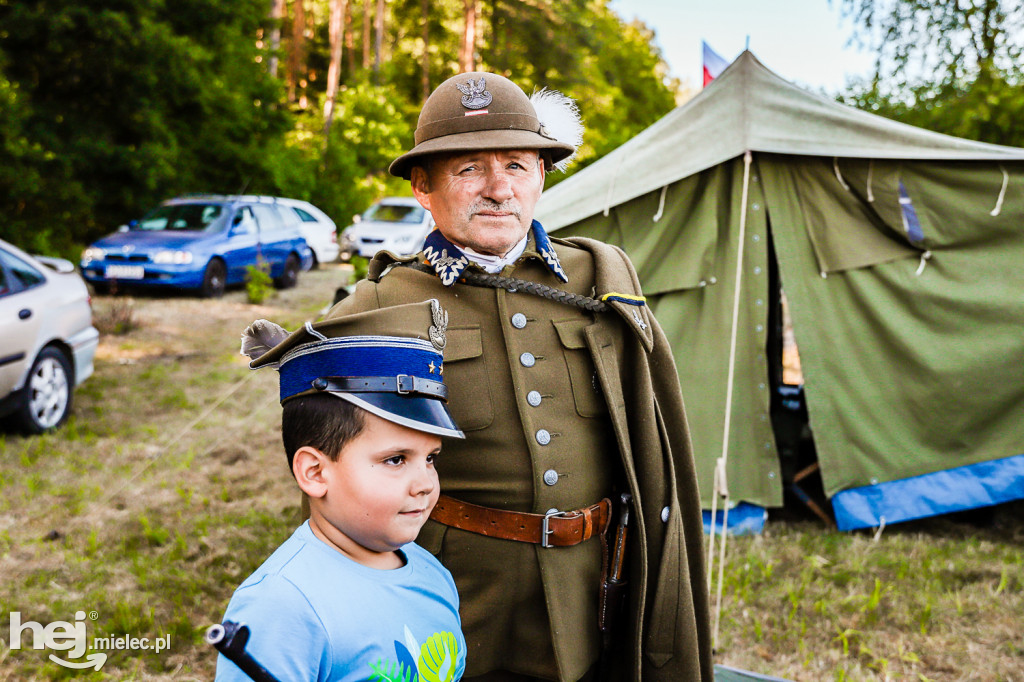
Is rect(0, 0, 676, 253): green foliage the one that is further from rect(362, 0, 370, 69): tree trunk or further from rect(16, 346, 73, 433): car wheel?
rect(362, 0, 370, 69): tree trunk

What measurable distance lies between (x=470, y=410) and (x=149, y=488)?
12.7ft

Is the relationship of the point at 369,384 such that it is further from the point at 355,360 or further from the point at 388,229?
the point at 388,229

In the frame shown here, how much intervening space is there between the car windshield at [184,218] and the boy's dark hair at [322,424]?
1030cm

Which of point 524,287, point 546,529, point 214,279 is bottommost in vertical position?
point 546,529

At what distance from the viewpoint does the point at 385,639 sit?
124 cm

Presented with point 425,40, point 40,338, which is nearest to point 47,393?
point 40,338

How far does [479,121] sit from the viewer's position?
1.73 metres

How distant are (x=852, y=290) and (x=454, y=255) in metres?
3.30

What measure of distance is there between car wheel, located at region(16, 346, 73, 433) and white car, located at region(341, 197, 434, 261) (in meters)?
7.83

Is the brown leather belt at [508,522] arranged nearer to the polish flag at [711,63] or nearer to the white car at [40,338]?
the polish flag at [711,63]

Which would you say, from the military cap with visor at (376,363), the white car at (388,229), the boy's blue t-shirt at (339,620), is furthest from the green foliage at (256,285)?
the boy's blue t-shirt at (339,620)

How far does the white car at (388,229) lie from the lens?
13.8m

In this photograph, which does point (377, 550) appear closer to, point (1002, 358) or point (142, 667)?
point (142, 667)

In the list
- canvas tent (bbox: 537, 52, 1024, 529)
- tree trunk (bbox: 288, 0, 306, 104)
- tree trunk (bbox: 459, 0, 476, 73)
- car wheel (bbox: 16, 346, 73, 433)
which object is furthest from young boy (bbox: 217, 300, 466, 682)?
tree trunk (bbox: 288, 0, 306, 104)
